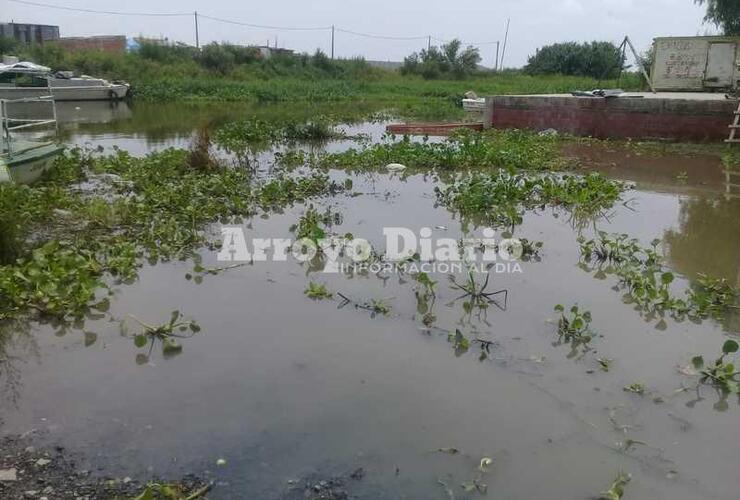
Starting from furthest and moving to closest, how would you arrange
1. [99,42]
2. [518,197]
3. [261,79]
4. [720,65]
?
[99,42] → [261,79] → [720,65] → [518,197]

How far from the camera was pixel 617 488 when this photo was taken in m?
2.78

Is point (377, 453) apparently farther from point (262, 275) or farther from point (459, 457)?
point (262, 275)

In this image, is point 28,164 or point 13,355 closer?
point 13,355

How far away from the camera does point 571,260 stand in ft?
19.3

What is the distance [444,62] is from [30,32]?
28.8 m

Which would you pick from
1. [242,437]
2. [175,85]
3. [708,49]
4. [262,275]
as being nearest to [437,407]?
[242,437]

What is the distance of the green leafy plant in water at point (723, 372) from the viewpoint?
3650mm

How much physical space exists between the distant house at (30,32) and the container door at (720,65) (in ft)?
127

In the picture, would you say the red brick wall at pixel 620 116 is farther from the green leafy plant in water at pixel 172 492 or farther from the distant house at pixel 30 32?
the distant house at pixel 30 32

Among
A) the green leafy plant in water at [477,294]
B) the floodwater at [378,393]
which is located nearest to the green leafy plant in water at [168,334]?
the floodwater at [378,393]

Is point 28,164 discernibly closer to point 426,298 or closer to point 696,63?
point 426,298

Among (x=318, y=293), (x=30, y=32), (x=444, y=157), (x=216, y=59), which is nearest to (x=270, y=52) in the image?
(x=216, y=59)

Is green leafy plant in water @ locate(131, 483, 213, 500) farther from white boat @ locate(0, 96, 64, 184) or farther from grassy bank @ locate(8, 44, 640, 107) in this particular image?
grassy bank @ locate(8, 44, 640, 107)

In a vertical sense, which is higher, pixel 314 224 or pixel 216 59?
pixel 216 59
